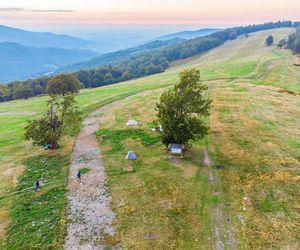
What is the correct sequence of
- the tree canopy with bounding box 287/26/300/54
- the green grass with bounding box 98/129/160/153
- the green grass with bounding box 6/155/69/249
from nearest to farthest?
1. the green grass with bounding box 6/155/69/249
2. the green grass with bounding box 98/129/160/153
3. the tree canopy with bounding box 287/26/300/54

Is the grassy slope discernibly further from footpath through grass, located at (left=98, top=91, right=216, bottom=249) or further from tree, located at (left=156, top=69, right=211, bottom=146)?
tree, located at (left=156, top=69, right=211, bottom=146)

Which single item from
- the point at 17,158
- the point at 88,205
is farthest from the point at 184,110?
the point at 17,158

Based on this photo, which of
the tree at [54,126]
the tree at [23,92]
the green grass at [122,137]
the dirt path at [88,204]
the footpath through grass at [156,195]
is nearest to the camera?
the footpath through grass at [156,195]

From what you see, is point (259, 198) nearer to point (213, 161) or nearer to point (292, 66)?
point (213, 161)

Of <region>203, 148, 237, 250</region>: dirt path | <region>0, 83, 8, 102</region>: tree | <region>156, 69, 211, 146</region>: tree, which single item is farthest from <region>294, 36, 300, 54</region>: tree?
<region>0, 83, 8, 102</region>: tree

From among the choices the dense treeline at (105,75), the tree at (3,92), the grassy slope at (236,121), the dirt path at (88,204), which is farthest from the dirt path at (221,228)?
the tree at (3,92)

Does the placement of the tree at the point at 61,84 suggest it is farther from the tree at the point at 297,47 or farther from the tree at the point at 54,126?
the tree at the point at 297,47
